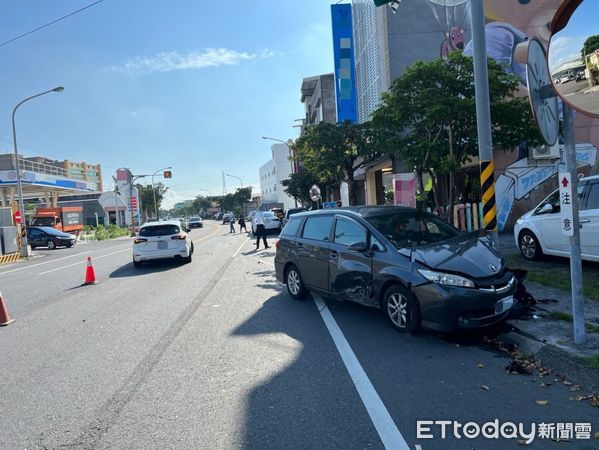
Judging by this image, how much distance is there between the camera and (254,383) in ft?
15.4

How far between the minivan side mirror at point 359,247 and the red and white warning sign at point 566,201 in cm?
254

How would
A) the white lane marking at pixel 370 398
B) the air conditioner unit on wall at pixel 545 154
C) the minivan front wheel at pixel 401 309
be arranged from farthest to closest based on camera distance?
the air conditioner unit on wall at pixel 545 154
the minivan front wheel at pixel 401 309
the white lane marking at pixel 370 398

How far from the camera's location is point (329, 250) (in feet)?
24.4

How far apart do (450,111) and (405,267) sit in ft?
17.1

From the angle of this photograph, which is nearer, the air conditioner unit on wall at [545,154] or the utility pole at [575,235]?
the utility pole at [575,235]

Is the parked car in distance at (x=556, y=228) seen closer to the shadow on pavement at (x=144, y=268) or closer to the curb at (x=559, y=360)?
the curb at (x=559, y=360)

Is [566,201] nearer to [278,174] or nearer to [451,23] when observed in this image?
[451,23]

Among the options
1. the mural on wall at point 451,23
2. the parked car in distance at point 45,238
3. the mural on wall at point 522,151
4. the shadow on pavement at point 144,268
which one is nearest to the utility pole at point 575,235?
the mural on wall at point 522,151

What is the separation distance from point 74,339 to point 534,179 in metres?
16.2

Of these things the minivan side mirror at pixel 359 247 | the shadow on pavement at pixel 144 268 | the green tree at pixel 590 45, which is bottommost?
the shadow on pavement at pixel 144 268

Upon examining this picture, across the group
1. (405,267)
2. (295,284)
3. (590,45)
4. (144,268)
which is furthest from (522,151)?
(590,45)

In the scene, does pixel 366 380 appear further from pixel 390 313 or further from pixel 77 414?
pixel 77 414

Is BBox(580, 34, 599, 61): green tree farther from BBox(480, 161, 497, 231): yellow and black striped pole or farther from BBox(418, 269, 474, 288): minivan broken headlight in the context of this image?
BBox(480, 161, 497, 231): yellow and black striped pole

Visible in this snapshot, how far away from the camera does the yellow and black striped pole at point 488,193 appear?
8.03 meters
